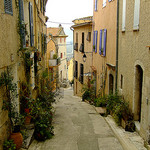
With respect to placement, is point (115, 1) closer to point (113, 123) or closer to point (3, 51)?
point (113, 123)

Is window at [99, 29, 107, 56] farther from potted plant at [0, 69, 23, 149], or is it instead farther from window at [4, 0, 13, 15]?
potted plant at [0, 69, 23, 149]

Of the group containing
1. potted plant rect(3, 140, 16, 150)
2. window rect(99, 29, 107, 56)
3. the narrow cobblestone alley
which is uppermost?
window rect(99, 29, 107, 56)

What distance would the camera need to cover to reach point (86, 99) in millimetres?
16453

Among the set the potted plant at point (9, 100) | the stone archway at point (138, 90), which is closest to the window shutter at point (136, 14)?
the stone archway at point (138, 90)

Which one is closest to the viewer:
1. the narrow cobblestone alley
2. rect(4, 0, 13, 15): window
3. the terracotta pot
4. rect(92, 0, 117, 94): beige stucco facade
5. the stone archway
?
rect(4, 0, 13, 15): window

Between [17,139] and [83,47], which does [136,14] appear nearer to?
[17,139]

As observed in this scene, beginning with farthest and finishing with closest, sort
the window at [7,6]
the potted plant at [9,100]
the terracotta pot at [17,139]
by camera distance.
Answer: the terracotta pot at [17,139], the window at [7,6], the potted plant at [9,100]

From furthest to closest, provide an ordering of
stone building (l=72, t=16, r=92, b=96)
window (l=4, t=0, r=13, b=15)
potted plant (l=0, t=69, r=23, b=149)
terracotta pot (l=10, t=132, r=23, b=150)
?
stone building (l=72, t=16, r=92, b=96) → terracotta pot (l=10, t=132, r=23, b=150) → window (l=4, t=0, r=13, b=15) → potted plant (l=0, t=69, r=23, b=149)

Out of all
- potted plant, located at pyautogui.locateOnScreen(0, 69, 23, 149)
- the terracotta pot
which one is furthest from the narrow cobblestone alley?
potted plant, located at pyautogui.locateOnScreen(0, 69, 23, 149)

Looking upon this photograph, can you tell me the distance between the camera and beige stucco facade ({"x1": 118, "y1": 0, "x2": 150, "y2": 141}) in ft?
20.8

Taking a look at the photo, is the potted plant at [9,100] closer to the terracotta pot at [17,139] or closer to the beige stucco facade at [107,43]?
the terracotta pot at [17,139]

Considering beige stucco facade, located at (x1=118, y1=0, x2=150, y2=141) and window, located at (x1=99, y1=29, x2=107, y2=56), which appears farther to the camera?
window, located at (x1=99, y1=29, x2=107, y2=56)

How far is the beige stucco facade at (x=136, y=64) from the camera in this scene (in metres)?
6.34

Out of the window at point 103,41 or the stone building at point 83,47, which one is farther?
the stone building at point 83,47
